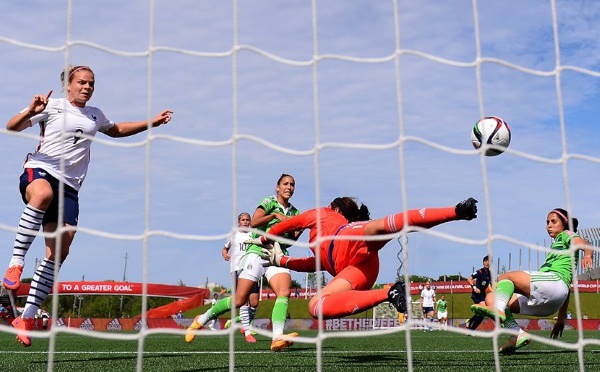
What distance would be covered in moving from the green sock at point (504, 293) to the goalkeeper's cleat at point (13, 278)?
3.53 meters

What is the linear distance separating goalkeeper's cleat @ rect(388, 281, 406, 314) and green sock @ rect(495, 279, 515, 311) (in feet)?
4.88

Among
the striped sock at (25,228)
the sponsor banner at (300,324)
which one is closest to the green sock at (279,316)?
the striped sock at (25,228)

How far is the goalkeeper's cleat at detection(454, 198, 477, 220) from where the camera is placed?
4.14m

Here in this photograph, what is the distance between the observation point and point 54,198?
4.68 m

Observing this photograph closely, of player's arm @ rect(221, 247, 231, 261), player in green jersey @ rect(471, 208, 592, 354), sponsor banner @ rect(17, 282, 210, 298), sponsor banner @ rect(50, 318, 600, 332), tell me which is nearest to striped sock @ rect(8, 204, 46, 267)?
player in green jersey @ rect(471, 208, 592, 354)

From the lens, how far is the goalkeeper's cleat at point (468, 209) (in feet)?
13.6

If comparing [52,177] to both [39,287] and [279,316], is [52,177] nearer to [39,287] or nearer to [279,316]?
[39,287]

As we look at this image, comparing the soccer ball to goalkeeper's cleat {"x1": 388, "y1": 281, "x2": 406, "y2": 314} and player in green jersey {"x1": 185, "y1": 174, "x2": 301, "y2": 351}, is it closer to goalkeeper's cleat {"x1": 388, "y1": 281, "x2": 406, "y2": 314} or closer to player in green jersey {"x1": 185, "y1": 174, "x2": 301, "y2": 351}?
goalkeeper's cleat {"x1": 388, "y1": 281, "x2": 406, "y2": 314}

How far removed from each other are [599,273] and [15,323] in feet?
180

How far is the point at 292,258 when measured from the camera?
5.69 meters

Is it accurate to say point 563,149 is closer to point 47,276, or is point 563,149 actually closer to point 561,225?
point 561,225

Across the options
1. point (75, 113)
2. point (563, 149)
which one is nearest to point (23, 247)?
point (75, 113)

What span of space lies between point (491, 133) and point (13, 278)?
3373 millimetres

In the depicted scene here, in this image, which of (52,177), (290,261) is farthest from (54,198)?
(290,261)
